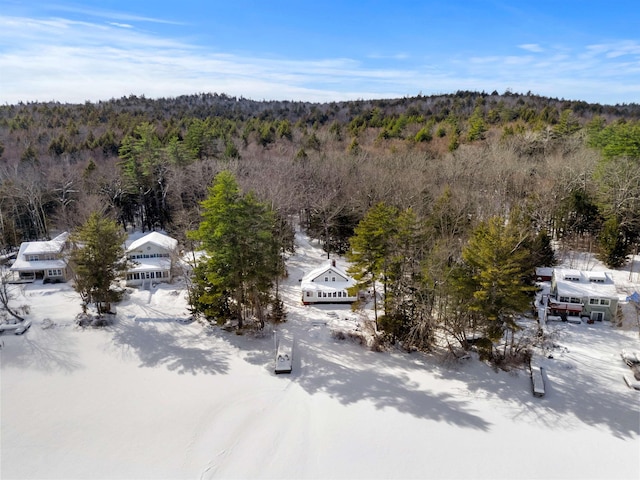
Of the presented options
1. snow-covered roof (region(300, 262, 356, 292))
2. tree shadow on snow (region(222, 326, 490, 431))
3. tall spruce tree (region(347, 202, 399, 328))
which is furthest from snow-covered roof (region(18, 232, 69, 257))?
tall spruce tree (region(347, 202, 399, 328))

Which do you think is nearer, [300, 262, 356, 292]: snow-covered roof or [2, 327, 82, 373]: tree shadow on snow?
[2, 327, 82, 373]: tree shadow on snow

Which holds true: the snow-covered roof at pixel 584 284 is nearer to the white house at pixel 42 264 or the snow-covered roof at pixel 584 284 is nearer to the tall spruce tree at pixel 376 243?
the tall spruce tree at pixel 376 243

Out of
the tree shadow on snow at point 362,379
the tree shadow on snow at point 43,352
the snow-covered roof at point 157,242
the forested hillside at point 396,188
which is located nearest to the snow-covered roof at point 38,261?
the forested hillside at point 396,188

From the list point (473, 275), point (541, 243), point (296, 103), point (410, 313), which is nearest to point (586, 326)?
point (541, 243)

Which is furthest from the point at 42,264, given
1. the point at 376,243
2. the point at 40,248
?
the point at 376,243

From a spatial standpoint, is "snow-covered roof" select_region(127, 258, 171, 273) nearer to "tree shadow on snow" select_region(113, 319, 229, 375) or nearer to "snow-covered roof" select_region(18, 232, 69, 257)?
"tree shadow on snow" select_region(113, 319, 229, 375)

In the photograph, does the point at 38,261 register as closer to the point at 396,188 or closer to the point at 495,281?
the point at 396,188
